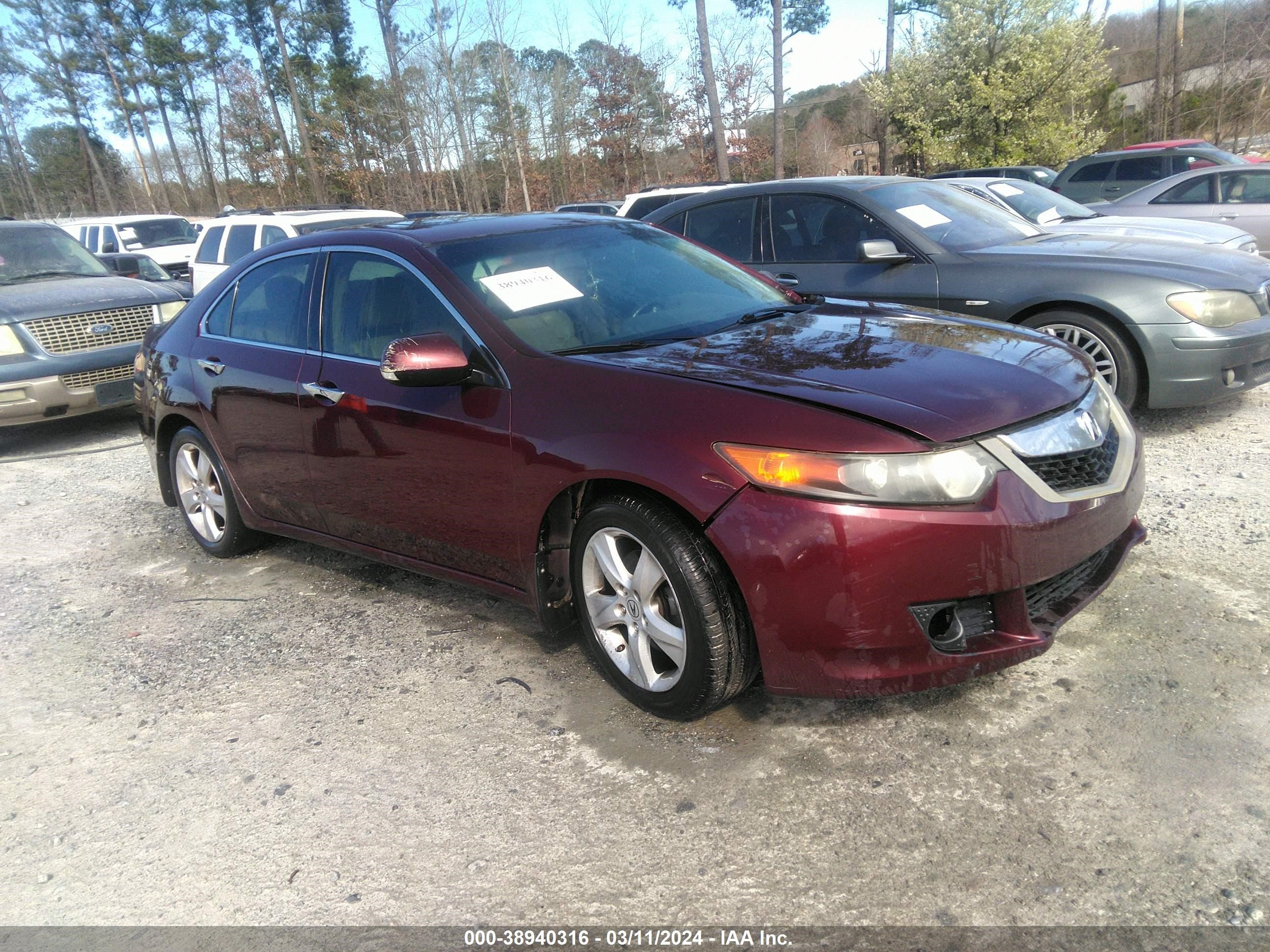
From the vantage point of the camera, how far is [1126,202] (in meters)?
11.9

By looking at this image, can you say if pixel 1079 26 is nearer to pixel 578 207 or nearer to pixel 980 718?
pixel 578 207

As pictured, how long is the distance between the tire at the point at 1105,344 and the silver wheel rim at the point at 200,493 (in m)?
4.55

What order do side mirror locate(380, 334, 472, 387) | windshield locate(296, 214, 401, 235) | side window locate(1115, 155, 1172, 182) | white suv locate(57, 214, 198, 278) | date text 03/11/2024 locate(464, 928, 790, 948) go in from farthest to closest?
white suv locate(57, 214, 198, 278)
side window locate(1115, 155, 1172, 182)
windshield locate(296, 214, 401, 235)
side mirror locate(380, 334, 472, 387)
date text 03/11/2024 locate(464, 928, 790, 948)

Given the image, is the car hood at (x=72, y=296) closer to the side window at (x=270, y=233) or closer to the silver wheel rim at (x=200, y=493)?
the side window at (x=270, y=233)

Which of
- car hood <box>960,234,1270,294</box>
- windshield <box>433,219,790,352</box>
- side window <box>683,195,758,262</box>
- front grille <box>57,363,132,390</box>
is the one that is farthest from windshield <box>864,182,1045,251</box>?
front grille <box>57,363,132,390</box>

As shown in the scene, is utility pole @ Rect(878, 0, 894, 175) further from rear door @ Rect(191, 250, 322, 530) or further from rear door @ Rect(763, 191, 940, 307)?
rear door @ Rect(191, 250, 322, 530)

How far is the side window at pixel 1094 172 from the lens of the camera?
616 inches

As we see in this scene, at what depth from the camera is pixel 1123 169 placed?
15.5m

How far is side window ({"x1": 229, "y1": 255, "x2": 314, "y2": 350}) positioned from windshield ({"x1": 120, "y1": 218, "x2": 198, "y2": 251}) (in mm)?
16503

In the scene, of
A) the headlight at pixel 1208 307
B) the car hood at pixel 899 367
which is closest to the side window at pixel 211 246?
the car hood at pixel 899 367

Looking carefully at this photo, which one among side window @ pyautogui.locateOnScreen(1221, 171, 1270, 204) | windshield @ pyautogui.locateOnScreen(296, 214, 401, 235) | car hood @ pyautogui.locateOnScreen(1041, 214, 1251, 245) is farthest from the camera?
side window @ pyautogui.locateOnScreen(1221, 171, 1270, 204)

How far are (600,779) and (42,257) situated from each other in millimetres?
8774

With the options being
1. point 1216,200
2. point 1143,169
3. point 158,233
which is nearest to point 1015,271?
point 1216,200

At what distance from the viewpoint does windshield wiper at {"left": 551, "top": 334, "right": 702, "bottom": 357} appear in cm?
325
